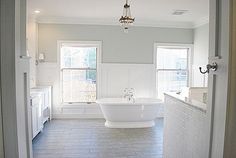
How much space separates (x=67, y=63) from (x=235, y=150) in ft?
17.5

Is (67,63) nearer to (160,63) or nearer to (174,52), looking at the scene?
(160,63)

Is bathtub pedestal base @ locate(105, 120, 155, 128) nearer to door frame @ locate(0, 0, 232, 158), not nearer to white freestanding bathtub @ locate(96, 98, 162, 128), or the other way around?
white freestanding bathtub @ locate(96, 98, 162, 128)

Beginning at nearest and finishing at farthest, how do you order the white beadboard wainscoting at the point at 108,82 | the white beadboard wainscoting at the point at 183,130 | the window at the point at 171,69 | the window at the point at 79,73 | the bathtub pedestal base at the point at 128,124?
the white beadboard wainscoting at the point at 183,130 < the bathtub pedestal base at the point at 128,124 < the white beadboard wainscoting at the point at 108,82 < the window at the point at 79,73 < the window at the point at 171,69

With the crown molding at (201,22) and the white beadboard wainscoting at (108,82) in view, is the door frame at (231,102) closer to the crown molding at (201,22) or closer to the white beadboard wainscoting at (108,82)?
the crown molding at (201,22)

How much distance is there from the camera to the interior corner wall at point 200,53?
17.9 feet

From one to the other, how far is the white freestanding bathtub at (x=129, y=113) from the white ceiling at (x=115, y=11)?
2144 millimetres

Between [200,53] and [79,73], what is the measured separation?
11.1 ft

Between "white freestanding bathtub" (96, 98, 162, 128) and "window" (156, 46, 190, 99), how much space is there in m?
1.28

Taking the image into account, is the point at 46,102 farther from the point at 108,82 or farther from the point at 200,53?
the point at 200,53

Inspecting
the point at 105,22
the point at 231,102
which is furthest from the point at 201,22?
the point at 231,102

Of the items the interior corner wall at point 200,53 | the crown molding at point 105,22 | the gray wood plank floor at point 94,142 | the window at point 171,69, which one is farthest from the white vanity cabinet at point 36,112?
the interior corner wall at point 200,53

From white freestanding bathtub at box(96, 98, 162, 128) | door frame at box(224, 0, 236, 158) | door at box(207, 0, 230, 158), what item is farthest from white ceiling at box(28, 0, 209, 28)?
door frame at box(224, 0, 236, 158)

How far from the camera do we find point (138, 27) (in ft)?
19.7

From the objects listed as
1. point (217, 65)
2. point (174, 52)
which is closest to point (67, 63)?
point (174, 52)
